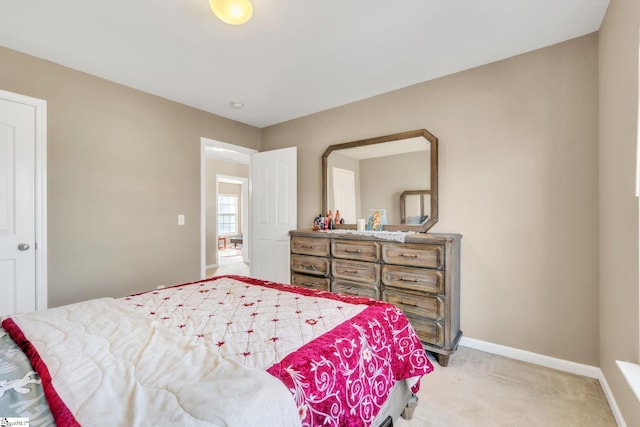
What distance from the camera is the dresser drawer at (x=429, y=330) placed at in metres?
2.30

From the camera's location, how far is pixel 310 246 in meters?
3.08

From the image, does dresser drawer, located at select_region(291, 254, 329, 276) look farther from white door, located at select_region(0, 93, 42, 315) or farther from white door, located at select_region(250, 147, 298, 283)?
white door, located at select_region(0, 93, 42, 315)

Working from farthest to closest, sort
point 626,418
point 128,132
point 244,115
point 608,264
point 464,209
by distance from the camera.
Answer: point 244,115, point 128,132, point 464,209, point 608,264, point 626,418

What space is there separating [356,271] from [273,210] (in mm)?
1604

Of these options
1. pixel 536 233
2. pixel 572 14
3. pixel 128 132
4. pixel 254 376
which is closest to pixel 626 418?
pixel 536 233

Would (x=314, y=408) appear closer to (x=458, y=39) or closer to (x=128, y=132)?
(x=458, y=39)

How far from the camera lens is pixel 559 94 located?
2223mm

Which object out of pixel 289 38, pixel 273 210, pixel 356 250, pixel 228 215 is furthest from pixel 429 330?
pixel 228 215

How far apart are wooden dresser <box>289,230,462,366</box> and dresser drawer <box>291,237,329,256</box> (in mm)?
10

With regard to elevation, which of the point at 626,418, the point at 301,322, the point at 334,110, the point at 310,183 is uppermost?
the point at 334,110

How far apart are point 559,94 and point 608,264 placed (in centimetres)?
129

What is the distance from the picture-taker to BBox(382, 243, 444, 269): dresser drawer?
2309mm

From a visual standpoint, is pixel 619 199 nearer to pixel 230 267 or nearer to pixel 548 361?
pixel 548 361

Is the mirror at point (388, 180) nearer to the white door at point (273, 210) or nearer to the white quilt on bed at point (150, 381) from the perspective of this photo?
the white door at point (273, 210)
